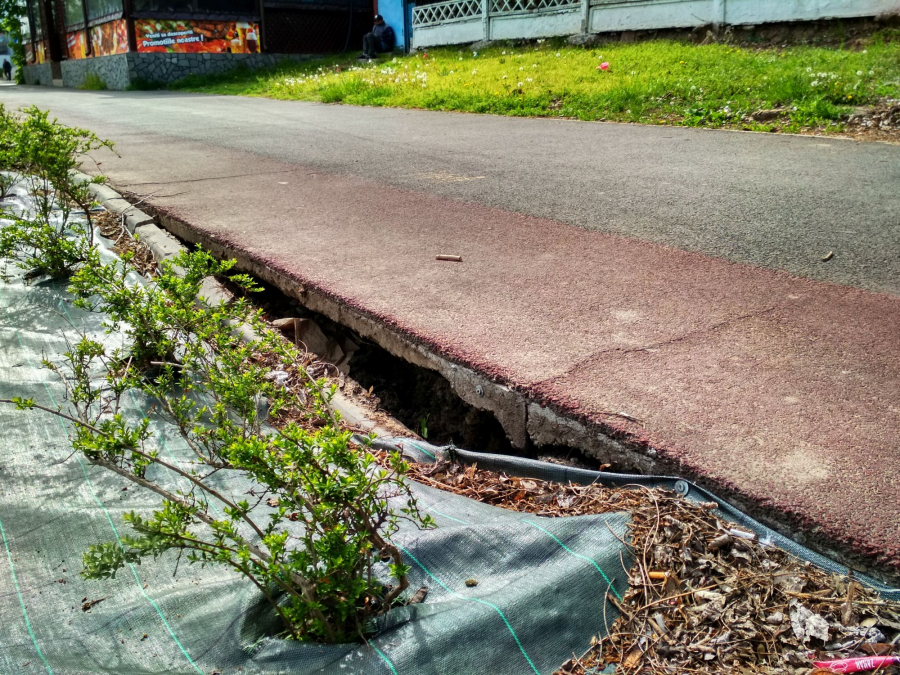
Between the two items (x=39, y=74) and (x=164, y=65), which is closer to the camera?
(x=164, y=65)

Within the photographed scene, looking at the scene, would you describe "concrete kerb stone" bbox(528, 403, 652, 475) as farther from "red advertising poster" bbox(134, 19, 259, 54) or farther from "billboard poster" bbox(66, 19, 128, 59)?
"billboard poster" bbox(66, 19, 128, 59)

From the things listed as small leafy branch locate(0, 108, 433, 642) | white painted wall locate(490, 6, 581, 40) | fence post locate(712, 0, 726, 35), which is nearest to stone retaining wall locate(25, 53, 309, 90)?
white painted wall locate(490, 6, 581, 40)

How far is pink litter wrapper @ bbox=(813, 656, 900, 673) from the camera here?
1.53 metres

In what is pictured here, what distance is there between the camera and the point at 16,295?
3.78 metres

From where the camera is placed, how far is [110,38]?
24438 millimetres

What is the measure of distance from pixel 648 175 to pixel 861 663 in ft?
16.9

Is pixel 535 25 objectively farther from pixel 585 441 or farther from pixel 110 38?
pixel 585 441

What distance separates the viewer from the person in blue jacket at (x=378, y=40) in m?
21.4

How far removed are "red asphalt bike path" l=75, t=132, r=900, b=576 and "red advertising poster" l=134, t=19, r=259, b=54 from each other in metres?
21.1

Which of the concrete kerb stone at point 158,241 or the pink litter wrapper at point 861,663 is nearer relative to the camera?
the pink litter wrapper at point 861,663

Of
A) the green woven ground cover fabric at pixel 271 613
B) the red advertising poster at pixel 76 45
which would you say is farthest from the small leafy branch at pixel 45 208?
the red advertising poster at pixel 76 45

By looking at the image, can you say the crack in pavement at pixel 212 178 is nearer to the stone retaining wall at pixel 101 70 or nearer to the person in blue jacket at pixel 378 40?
the person in blue jacket at pixel 378 40

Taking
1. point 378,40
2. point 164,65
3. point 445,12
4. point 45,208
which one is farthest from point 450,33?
point 45,208

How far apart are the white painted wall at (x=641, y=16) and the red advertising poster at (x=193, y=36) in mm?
7044
